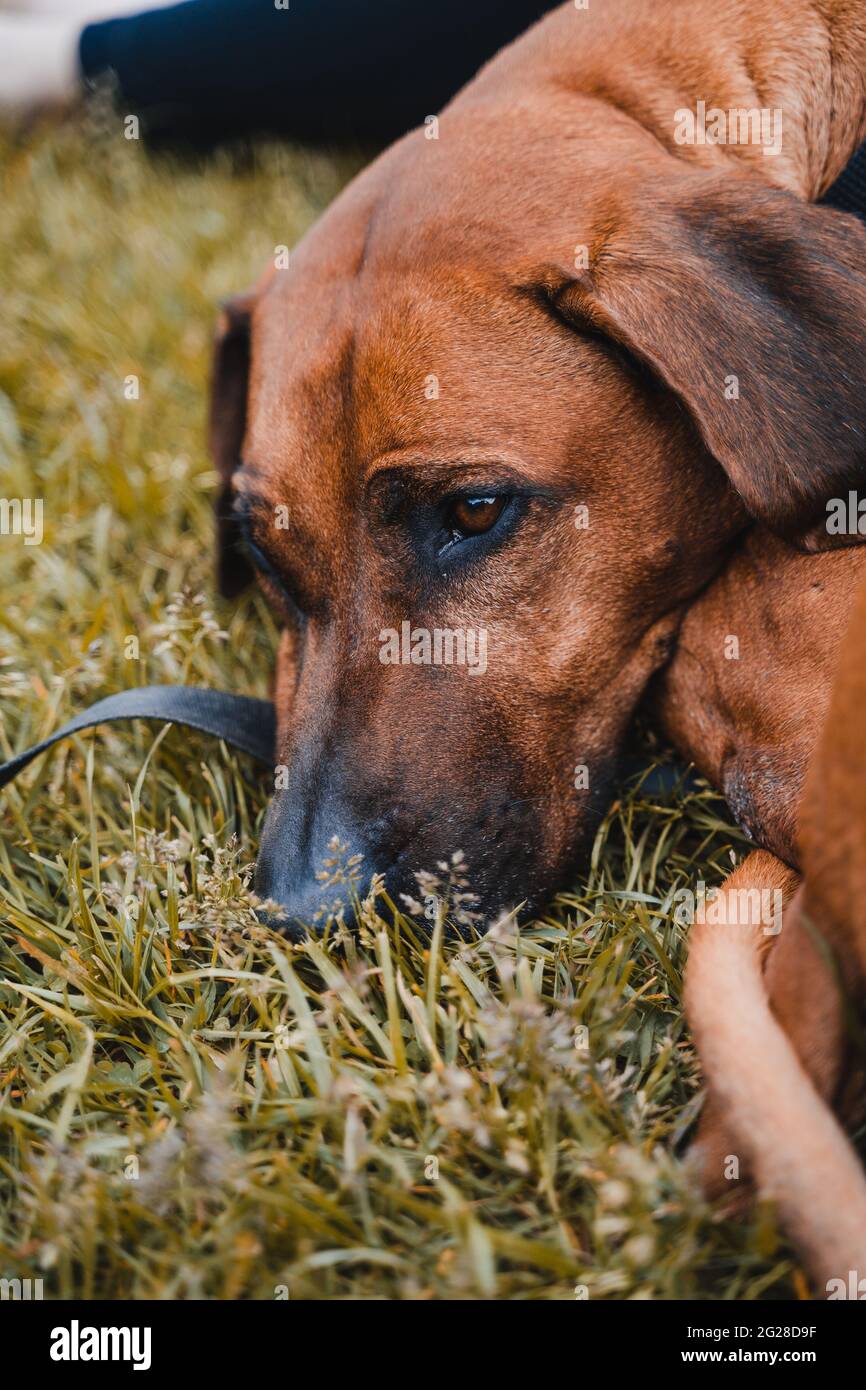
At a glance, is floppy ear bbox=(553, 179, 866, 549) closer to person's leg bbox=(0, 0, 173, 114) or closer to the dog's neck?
the dog's neck

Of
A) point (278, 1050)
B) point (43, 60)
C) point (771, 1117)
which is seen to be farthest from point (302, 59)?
point (771, 1117)

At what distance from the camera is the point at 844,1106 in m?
1.85

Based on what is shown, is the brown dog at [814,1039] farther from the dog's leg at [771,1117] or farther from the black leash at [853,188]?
the black leash at [853,188]

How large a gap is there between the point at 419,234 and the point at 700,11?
1040mm

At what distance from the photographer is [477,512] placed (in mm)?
2514

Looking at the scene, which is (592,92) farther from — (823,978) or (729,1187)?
(729,1187)

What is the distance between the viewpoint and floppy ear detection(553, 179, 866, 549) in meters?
2.30

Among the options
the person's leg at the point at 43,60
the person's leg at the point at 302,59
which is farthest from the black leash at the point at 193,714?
the person's leg at the point at 43,60

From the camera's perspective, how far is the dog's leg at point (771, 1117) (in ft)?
5.49

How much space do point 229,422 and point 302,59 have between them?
9.28ft

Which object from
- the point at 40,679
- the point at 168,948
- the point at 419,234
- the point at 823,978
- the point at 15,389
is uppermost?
the point at 15,389

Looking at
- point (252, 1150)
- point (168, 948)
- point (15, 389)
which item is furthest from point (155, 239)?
point (252, 1150)

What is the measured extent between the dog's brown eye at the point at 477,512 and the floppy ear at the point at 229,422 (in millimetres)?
1098

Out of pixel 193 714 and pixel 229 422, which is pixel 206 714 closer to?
pixel 193 714
